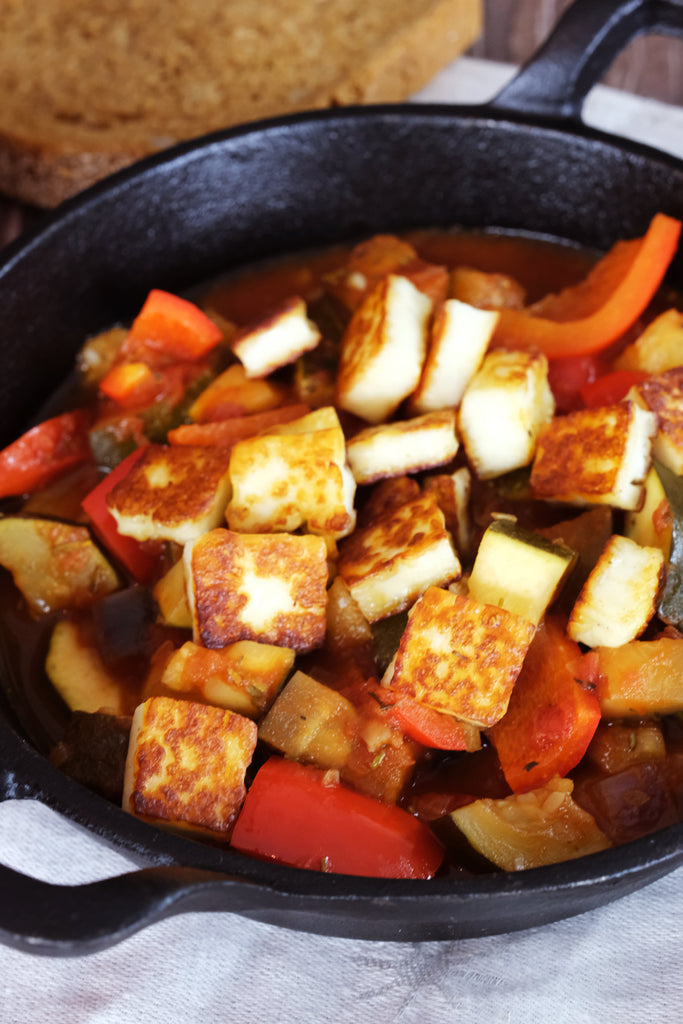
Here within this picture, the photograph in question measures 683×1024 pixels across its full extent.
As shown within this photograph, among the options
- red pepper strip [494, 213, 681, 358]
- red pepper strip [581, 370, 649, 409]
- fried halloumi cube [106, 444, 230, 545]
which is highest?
red pepper strip [494, 213, 681, 358]

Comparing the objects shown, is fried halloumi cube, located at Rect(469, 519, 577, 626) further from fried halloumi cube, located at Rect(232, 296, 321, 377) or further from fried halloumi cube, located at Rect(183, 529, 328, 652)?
fried halloumi cube, located at Rect(232, 296, 321, 377)

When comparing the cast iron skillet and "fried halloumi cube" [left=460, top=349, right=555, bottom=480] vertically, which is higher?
the cast iron skillet

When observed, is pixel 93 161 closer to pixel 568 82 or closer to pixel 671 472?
pixel 568 82

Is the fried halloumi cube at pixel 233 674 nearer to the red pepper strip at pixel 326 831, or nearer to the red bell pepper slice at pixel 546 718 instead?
the red pepper strip at pixel 326 831

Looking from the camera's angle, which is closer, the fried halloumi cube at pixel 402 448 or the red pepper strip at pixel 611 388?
the fried halloumi cube at pixel 402 448

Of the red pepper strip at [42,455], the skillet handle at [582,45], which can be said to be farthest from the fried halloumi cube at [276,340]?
the skillet handle at [582,45]

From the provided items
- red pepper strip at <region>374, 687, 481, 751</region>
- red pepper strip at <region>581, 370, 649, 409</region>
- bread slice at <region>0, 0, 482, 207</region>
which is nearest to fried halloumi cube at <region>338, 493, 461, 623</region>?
red pepper strip at <region>374, 687, 481, 751</region>
